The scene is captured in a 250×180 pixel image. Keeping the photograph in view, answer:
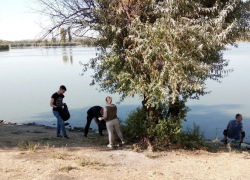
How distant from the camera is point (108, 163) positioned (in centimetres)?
714

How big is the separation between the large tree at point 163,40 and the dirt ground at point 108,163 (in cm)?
147

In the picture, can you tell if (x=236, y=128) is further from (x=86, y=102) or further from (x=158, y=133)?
(x=86, y=102)

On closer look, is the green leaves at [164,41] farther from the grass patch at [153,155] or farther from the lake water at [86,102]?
the lake water at [86,102]

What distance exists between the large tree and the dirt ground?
1.47m

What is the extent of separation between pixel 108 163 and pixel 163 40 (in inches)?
133

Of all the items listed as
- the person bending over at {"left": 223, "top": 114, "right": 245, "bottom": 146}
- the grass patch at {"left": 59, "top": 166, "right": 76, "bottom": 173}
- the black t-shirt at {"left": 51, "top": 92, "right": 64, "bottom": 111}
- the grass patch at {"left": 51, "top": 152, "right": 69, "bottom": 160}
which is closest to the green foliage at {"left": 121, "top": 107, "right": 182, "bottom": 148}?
the black t-shirt at {"left": 51, "top": 92, "right": 64, "bottom": 111}

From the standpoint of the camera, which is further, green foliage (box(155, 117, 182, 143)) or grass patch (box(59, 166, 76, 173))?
green foliage (box(155, 117, 182, 143))

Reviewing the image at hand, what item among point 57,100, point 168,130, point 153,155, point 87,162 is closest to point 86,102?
point 57,100

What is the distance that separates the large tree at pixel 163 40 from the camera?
7883 millimetres

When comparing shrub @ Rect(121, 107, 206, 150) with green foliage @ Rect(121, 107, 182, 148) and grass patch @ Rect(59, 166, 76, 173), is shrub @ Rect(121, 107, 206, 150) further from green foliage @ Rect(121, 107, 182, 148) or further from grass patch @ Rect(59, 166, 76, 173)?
grass patch @ Rect(59, 166, 76, 173)

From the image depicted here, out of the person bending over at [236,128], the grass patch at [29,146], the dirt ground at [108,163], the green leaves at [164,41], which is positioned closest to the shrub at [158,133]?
the dirt ground at [108,163]

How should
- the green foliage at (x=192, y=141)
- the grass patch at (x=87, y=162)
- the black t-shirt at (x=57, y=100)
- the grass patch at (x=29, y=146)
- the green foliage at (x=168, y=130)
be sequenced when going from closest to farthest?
the grass patch at (x=87, y=162) → the grass patch at (x=29, y=146) → the green foliage at (x=168, y=130) → the green foliage at (x=192, y=141) → the black t-shirt at (x=57, y=100)

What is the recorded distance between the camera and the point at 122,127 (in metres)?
9.72

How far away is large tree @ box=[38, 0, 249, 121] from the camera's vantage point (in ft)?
25.9
